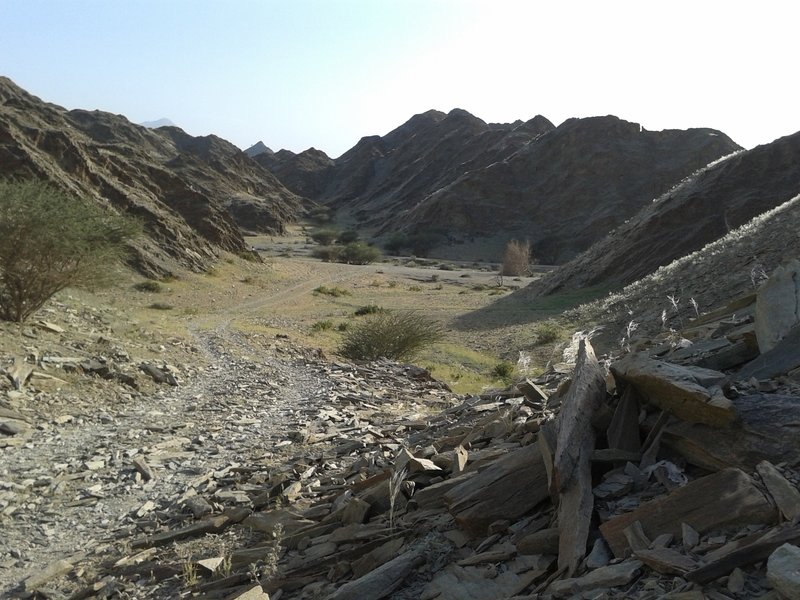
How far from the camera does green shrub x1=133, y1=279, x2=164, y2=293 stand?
33.2 m

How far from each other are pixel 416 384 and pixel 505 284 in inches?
1436

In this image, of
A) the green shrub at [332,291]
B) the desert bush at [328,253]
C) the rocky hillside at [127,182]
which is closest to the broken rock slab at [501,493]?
the green shrub at [332,291]

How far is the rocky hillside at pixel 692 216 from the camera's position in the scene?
116 ft

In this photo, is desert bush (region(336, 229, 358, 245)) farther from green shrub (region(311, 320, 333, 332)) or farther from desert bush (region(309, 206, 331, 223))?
green shrub (region(311, 320, 333, 332))

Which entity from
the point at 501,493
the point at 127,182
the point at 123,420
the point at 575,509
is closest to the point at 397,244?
the point at 127,182

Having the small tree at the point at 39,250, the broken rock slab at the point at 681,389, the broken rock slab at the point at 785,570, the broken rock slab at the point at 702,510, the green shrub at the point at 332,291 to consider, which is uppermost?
the small tree at the point at 39,250

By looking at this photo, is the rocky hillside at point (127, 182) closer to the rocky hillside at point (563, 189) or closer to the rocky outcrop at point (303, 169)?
the rocky hillside at point (563, 189)

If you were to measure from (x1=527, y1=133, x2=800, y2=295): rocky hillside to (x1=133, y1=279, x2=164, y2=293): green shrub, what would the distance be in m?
20.2

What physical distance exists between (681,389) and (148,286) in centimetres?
3279

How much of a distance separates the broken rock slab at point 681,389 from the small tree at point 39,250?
483 inches

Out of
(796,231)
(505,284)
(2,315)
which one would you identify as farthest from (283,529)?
(505,284)

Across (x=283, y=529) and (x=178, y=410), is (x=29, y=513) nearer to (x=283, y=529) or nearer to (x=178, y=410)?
(x=283, y=529)

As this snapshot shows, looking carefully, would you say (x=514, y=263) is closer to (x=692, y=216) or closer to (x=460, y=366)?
(x=692, y=216)

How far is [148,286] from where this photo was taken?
33562mm
